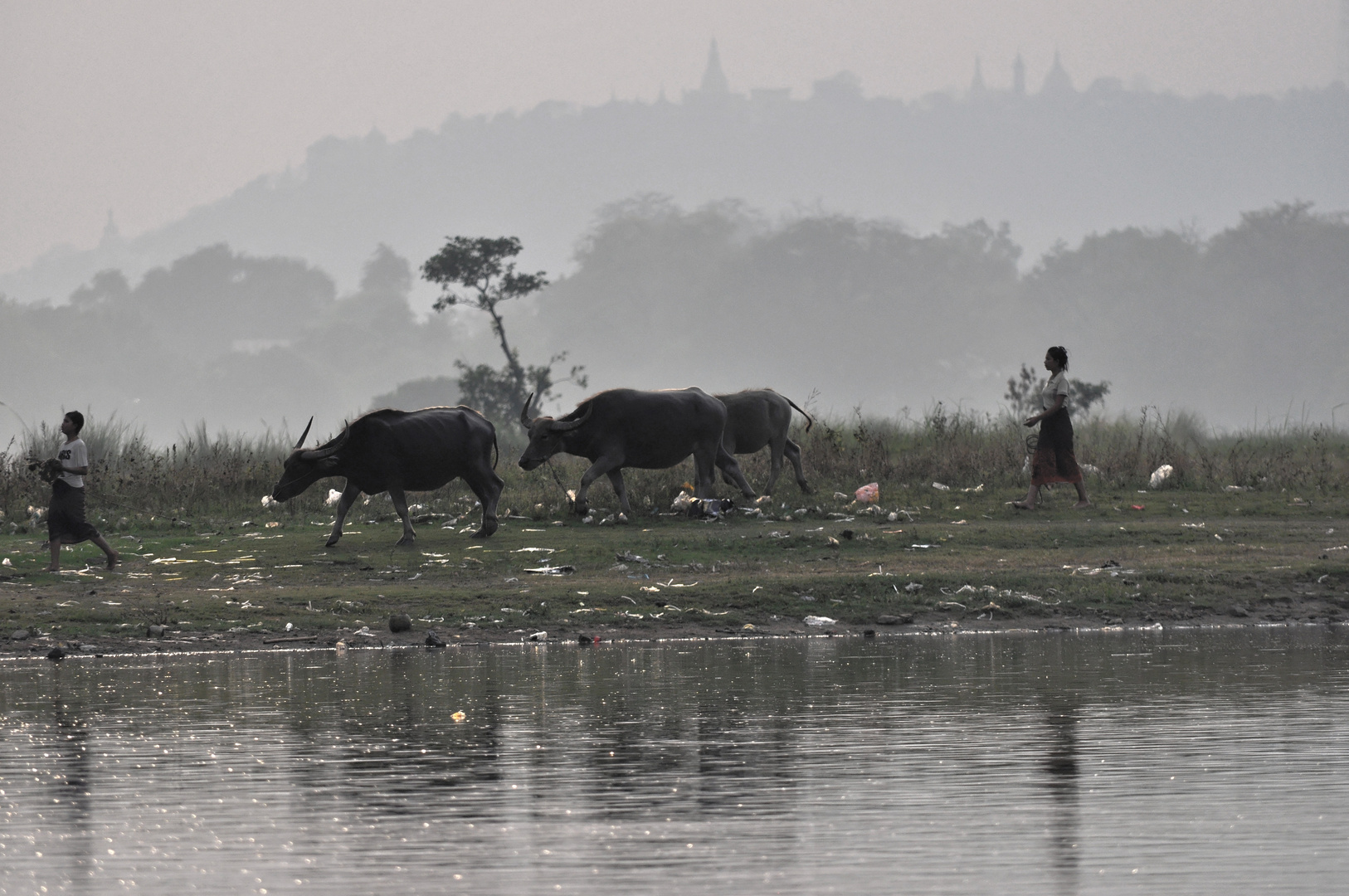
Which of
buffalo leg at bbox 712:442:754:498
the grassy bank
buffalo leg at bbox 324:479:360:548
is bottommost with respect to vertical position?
the grassy bank

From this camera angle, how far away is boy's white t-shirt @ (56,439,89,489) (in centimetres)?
1609

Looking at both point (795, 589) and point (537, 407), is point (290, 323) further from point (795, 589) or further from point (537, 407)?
point (795, 589)

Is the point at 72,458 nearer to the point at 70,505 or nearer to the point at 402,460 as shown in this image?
the point at 70,505

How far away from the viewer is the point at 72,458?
16.1 m

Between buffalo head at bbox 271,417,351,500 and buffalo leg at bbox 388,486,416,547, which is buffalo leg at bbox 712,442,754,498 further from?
buffalo head at bbox 271,417,351,500

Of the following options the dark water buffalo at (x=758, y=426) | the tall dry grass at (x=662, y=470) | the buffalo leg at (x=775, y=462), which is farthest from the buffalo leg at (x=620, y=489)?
the buffalo leg at (x=775, y=462)

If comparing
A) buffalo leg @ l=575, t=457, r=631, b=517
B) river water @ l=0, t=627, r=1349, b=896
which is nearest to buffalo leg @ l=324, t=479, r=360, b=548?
buffalo leg @ l=575, t=457, r=631, b=517

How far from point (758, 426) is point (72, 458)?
8380mm

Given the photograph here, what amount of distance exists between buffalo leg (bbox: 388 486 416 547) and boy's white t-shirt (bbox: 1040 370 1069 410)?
688cm

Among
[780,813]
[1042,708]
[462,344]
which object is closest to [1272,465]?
[1042,708]

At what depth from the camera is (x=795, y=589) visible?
14.5m

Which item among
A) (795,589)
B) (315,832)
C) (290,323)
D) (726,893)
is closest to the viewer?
(726,893)

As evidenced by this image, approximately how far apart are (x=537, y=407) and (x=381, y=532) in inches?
1399

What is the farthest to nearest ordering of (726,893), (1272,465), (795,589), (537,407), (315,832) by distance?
(537,407), (1272,465), (795,589), (315,832), (726,893)
